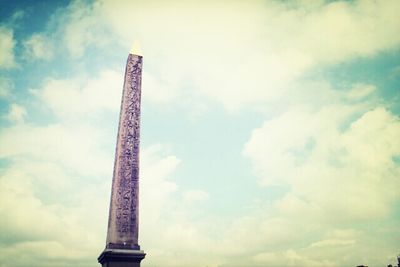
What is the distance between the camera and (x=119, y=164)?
37.4 ft

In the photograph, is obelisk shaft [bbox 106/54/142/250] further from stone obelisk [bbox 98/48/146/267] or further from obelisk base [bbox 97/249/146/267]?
obelisk base [bbox 97/249/146/267]

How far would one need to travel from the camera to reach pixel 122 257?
407 inches

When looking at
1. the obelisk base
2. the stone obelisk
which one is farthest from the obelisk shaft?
the obelisk base

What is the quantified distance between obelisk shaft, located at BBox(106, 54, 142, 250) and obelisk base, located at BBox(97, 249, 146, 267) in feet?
0.63

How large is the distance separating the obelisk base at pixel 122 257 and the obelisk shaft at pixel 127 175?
0.63ft

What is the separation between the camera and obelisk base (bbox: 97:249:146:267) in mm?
10242

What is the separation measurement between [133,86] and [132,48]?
1.53 m

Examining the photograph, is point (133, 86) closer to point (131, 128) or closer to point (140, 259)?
point (131, 128)

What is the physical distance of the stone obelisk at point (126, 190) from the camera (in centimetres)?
1044

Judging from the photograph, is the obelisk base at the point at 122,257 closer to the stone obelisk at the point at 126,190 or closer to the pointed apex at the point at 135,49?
the stone obelisk at the point at 126,190

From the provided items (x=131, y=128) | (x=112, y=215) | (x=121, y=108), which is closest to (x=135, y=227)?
(x=112, y=215)

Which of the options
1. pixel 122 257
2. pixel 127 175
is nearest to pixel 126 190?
pixel 127 175

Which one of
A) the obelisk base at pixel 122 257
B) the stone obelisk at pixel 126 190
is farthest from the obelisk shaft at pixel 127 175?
the obelisk base at pixel 122 257

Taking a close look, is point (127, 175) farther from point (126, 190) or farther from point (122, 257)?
point (122, 257)
